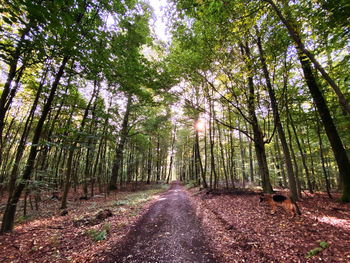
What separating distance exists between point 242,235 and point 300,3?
25.9ft

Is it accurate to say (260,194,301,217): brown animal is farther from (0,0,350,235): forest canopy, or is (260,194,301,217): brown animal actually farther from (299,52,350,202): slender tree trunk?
(299,52,350,202): slender tree trunk

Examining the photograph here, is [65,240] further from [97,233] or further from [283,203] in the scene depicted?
[283,203]

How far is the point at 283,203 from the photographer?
572cm

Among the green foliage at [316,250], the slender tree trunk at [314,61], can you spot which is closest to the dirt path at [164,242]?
the green foliage at [316,250]

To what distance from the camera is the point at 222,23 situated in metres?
5.41

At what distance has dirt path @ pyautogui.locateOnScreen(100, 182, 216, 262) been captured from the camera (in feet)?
12.3

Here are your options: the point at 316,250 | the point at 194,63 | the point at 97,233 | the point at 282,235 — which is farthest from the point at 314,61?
the point at 97,233

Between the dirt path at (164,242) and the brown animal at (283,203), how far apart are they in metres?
3.61

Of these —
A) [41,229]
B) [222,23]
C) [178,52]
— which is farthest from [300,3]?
[41,229]

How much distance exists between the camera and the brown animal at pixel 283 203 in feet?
17.1

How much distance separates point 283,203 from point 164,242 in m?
5.27

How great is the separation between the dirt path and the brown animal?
361 cm

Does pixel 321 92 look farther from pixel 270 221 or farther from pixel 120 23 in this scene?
pixel 120 23

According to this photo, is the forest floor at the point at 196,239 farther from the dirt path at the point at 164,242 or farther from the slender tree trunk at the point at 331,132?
the slender tree trunk at the point at 331,132
